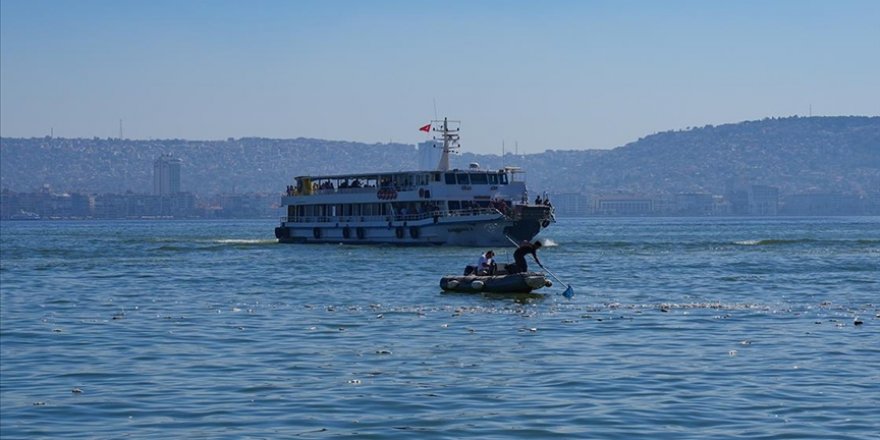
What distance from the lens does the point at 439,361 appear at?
29109 millimetres

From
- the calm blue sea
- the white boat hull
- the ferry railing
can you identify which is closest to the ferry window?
the ferry railing

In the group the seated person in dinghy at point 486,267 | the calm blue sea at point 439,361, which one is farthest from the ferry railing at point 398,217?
the seated person in dinghy at point 486,267

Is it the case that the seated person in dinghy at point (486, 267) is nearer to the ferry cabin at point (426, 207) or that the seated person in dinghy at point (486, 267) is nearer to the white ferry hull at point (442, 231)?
the white ferry hull at point (442, 231)

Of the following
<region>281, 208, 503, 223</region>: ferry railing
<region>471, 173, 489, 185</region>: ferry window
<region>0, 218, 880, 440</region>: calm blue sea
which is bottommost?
<region>0, 218, 880, 440</region>: calm blue sea

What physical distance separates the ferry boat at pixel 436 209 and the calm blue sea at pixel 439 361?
32372mm

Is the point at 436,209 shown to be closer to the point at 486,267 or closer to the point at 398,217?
the point at 398,217

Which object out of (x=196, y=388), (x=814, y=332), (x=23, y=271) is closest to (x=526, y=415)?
(x=196, y=388)

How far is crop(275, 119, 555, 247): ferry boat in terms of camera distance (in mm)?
89438

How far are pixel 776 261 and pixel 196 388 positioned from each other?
57015 millimetres

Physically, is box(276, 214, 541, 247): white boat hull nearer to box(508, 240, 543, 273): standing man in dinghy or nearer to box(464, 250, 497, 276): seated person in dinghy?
box(464, 250, 497, 276): seated person in dinghy

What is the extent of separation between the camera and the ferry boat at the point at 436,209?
3521 inches

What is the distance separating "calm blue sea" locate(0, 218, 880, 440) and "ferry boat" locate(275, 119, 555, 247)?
32372 mm

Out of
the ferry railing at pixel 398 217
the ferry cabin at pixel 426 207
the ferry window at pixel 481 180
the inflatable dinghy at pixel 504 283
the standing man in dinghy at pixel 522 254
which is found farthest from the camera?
the ferry window at pixel 481 180

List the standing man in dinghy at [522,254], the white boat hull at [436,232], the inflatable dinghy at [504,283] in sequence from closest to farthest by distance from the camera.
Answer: the standing man in dinghy at [522,254] → the inflatable dinghy at [504,283] → the white boat hull at [436,232]
